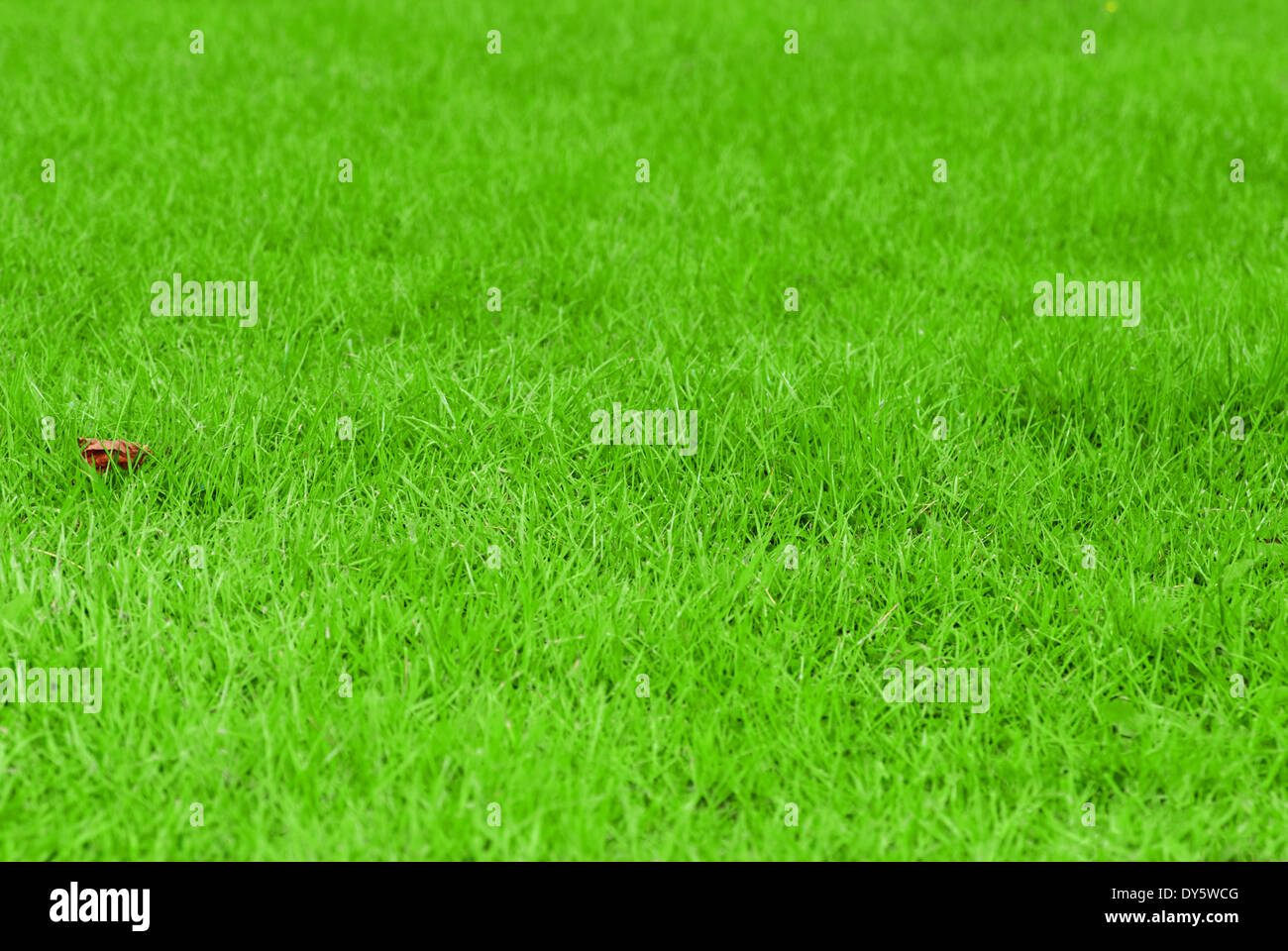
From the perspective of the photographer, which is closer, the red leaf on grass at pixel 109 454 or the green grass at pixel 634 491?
the green grass at pixel 634 491

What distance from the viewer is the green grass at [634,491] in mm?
2584

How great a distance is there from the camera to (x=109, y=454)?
139 inches

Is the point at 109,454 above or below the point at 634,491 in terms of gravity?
above

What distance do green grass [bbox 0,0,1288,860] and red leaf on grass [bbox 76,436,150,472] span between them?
2.1 inches

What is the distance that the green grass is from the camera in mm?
2584

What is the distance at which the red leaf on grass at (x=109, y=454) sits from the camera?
11.6ft

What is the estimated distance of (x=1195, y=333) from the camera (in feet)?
15.1

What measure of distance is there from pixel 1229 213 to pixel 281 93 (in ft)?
19.2

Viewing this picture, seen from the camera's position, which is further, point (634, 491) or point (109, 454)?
point (634, 491)

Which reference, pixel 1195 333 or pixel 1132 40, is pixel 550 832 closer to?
pixel 1195 333

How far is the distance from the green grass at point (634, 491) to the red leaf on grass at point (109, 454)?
0.05 m

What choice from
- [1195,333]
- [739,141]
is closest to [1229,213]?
[1195,333]

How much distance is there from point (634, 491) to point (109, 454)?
1.66m

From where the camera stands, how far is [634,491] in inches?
146
